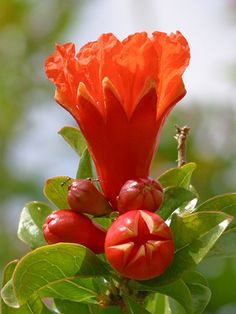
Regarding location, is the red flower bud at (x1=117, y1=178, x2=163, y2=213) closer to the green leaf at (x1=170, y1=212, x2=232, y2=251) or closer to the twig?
the green leaf at (x1=170, y1=212, x2=232, y2=251)

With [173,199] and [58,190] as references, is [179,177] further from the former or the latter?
[58,190]

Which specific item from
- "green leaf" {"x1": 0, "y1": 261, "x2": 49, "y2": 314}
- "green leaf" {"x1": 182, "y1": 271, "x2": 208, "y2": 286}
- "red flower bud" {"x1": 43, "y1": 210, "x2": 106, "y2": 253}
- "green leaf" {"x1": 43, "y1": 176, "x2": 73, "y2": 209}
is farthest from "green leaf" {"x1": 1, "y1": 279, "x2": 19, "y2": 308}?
"green leaf" {"x1": 182, "y1": 271, "x2": 208, "y2": 286}

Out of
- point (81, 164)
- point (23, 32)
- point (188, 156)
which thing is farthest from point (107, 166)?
point (23, 32)

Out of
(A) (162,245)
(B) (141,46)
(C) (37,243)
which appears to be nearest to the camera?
(A) (162,245)

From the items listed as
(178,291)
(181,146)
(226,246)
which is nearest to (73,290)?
(178,291)

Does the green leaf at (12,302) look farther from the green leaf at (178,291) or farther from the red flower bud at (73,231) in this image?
the green leaf at (178,291)

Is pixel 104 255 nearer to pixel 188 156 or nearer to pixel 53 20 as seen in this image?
pixel 188 156

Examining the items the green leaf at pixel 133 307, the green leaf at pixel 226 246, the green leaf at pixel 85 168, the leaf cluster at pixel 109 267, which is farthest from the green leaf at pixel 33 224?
the green leaf at pixel 226 246
